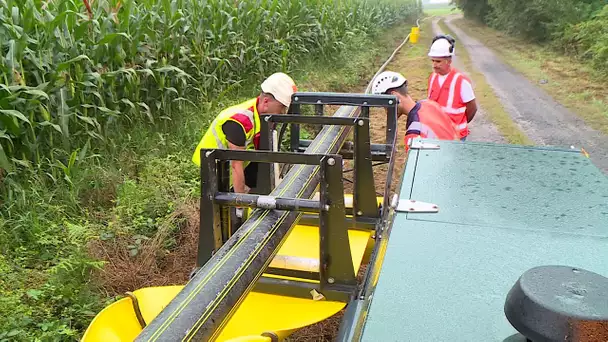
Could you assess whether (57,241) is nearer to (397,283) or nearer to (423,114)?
(423,114)

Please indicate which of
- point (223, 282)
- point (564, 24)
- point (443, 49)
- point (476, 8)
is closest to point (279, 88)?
point (443, 49)

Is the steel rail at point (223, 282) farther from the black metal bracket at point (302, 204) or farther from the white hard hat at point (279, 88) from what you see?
the white hard hat at point (279, 88)

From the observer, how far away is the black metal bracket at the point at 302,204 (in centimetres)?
183

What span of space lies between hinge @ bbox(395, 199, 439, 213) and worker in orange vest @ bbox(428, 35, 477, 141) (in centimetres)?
257

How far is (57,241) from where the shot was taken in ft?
11.6

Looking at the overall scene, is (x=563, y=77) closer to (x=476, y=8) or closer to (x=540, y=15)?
(x=540, y=15)

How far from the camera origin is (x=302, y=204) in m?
1.80

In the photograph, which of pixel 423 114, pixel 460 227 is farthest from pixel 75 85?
pixel 460 227

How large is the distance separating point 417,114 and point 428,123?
10cm

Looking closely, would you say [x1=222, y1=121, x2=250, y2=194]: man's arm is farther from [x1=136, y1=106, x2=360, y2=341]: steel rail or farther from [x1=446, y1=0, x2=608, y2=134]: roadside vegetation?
[x1=446, y1=0, x2=608, y2=134]: roadside vegetation

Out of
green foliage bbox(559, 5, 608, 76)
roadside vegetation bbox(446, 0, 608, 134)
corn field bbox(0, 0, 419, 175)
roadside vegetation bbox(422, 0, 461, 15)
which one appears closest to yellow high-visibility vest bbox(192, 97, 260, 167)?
corn field bbox(0, 0, 419, 175)

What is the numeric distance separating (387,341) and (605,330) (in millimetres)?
455

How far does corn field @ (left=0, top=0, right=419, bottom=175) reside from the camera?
13.2 ft

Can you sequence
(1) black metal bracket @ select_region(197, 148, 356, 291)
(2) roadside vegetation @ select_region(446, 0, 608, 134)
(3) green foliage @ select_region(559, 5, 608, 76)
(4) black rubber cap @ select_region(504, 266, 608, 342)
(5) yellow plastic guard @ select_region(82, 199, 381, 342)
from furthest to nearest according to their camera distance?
(3) green foliage @ select_region(559, 5, 608, 76), (2) roadside vegetation @ select_region(446, 0, 608, 134), (5) yellow plastic guard @ select_region(82, 199, 381, 342), (1) black metal bracket @ select_region(197, 148, 356, 291), (4) black rubber cap @ select_region(504, 266, 608, 342)
